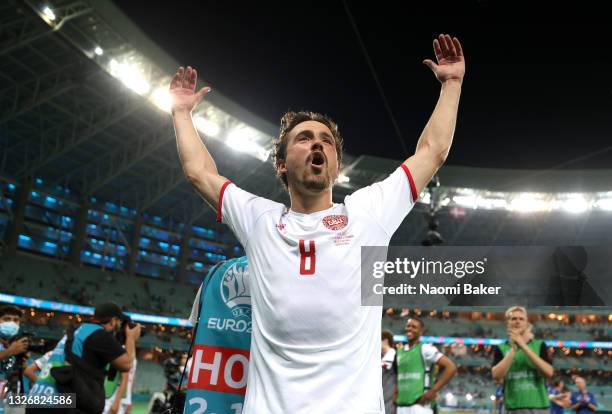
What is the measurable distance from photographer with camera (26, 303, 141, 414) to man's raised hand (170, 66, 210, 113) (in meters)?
3.32

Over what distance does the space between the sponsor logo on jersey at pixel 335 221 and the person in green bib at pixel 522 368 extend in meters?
3.94

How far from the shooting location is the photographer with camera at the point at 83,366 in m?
4.73

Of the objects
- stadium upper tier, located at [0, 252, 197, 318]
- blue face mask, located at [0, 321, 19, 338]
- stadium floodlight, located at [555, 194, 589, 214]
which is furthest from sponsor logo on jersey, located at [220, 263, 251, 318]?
stadium floodlight, located at [555, 194, 589, 214]

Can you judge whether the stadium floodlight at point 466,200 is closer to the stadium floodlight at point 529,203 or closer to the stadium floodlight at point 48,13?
the stadium floodlight at point 529,203

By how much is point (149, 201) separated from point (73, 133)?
8.81 metres

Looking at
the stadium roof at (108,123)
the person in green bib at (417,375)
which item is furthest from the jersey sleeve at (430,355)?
the stadium roof at (108,123)

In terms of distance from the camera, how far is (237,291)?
2104 mm

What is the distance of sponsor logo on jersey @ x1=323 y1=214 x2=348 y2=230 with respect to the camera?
1.76 metres

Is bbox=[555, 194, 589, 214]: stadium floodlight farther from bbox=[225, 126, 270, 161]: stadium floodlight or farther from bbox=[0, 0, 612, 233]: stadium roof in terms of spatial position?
bbox=[225, 126, 270, 161]: stadium floodlight

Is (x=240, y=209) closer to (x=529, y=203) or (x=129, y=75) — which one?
(x=129, y=75)

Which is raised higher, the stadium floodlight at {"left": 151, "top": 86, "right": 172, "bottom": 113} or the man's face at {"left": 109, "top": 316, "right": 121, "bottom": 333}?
the stadium floodlight at {"left": 151, "top": 86, "right": 172, "bottom": 113}

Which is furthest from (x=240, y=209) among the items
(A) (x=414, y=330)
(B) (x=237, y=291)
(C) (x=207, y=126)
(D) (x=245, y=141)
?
(D) (x=245, y=141)

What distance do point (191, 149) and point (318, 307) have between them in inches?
36.0

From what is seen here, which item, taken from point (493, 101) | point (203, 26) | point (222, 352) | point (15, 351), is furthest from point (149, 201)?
point (222, 352)
